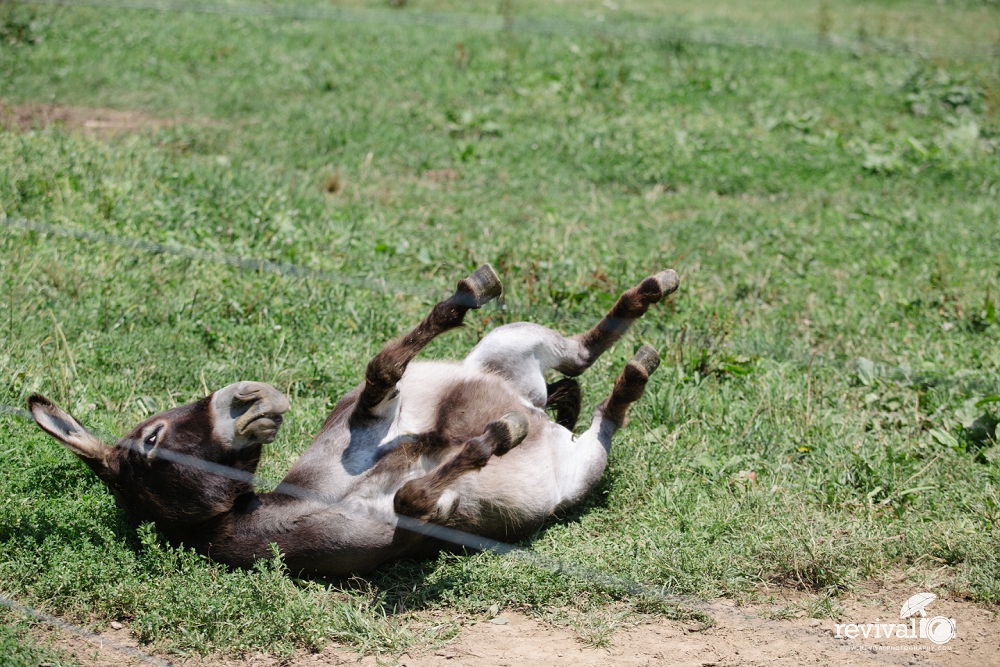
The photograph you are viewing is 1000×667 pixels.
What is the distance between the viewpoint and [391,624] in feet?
11.5

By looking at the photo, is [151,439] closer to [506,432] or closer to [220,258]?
[506,432]

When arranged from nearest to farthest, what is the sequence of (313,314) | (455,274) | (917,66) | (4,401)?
(4,401)
(313,314)
(455,274)
(917,66)

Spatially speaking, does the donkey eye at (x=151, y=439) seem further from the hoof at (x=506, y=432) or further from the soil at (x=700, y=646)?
the hoof at (x=506, y=432)

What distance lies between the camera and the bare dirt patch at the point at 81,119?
8.28m

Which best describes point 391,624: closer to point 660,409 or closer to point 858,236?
point 660,409

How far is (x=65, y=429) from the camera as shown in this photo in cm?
367

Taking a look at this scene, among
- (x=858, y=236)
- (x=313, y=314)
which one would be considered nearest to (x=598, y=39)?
(x=858, y=236)

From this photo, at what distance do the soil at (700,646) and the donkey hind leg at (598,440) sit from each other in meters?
0.77

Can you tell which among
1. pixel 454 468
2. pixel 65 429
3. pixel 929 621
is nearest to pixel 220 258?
pixel 65 429

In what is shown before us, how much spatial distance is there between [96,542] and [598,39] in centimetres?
941

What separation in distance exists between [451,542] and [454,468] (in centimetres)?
52

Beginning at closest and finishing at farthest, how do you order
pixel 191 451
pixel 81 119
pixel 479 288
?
pixel 191 451, pixel 479 288, pixel 81 119

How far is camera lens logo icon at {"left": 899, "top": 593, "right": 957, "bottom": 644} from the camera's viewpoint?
3377mm

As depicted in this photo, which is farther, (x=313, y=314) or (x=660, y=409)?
(x=313, y=314)
